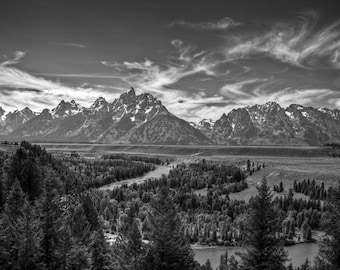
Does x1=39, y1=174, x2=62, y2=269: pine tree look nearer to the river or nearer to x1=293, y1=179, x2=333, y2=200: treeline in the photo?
the river

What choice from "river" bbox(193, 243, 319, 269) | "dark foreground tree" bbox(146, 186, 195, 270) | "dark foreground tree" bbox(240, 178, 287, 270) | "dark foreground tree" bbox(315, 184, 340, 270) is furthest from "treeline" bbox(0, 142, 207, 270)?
"river" bbox(193, 243, 319, 269)

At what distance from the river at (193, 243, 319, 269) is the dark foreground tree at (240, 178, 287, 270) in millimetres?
72218

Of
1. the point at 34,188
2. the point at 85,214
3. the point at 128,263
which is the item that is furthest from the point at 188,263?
the point at 34,188

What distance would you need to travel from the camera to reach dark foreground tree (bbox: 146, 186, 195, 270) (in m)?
29.1

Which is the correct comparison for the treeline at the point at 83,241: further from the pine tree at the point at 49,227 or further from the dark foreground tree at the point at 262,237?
the dark foreground tree at the point at 262,237

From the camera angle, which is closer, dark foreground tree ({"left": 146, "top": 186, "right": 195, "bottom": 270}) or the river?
dark foreground tree ({"left": 146, "top": 186, "right": 195, "bottom": 270})

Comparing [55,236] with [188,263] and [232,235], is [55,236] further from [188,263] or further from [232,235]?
[232,235]

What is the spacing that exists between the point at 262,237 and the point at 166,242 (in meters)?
8.08

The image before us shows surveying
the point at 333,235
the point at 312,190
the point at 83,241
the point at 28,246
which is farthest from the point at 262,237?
the point at 312,190

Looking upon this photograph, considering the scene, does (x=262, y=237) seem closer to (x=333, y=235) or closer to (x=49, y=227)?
(x=333, y=235)

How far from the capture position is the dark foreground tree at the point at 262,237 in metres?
27.4

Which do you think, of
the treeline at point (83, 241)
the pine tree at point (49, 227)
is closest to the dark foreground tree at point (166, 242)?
the treeline at point (83, 241)

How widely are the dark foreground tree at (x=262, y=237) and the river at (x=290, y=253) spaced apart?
72.2 m

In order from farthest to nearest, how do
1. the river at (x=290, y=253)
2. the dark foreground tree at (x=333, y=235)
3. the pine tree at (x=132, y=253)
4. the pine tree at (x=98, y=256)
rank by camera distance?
the river at (x=290, y=253) → the pine tree at (x=98, y=256) → the dark foreground tree at (x=333, y=235) → the pine tree at (x=132, y=253)
